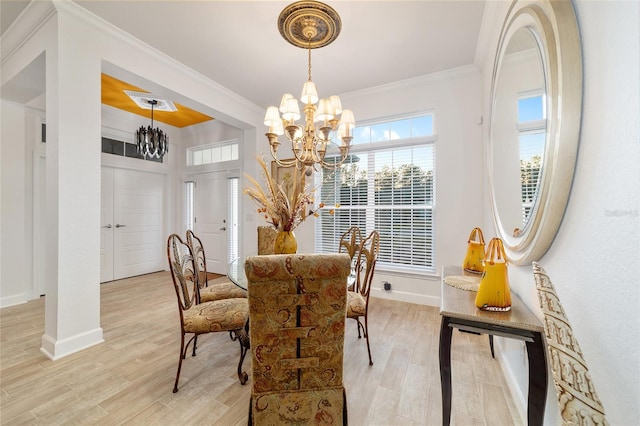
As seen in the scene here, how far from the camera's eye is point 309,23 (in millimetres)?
2092

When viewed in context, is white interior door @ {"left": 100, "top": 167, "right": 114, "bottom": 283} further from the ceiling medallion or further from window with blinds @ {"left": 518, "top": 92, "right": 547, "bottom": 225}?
window with blinds @ {"left": 518, "top": 92, "right": 547, "bottom": 225}

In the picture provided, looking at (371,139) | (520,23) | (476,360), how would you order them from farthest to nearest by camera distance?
(371,139), (476,360), (520,23)

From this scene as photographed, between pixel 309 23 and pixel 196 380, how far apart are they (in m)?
2.88

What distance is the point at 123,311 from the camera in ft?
9.82

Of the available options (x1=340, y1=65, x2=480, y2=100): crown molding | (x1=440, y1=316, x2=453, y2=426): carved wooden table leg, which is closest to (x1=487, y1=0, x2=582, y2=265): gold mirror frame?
(x1=440, y1=316, x2=453, y2=426): carved wooden table leg

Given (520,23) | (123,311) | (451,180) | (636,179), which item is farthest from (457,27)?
(123,311)

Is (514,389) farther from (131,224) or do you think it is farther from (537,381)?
(131,224)

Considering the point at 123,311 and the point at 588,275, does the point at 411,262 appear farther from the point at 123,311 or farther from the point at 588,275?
the point at 123,311

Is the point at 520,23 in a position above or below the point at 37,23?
below

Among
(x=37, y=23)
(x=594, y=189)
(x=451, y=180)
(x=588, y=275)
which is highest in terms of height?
(x=37, y=23)

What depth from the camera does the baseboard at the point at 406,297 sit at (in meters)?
3.14

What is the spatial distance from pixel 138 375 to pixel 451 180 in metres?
3.53

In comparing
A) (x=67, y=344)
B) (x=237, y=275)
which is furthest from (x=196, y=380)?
(x=67, y=344)

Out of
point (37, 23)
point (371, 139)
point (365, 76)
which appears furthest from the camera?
point (371, 139)
